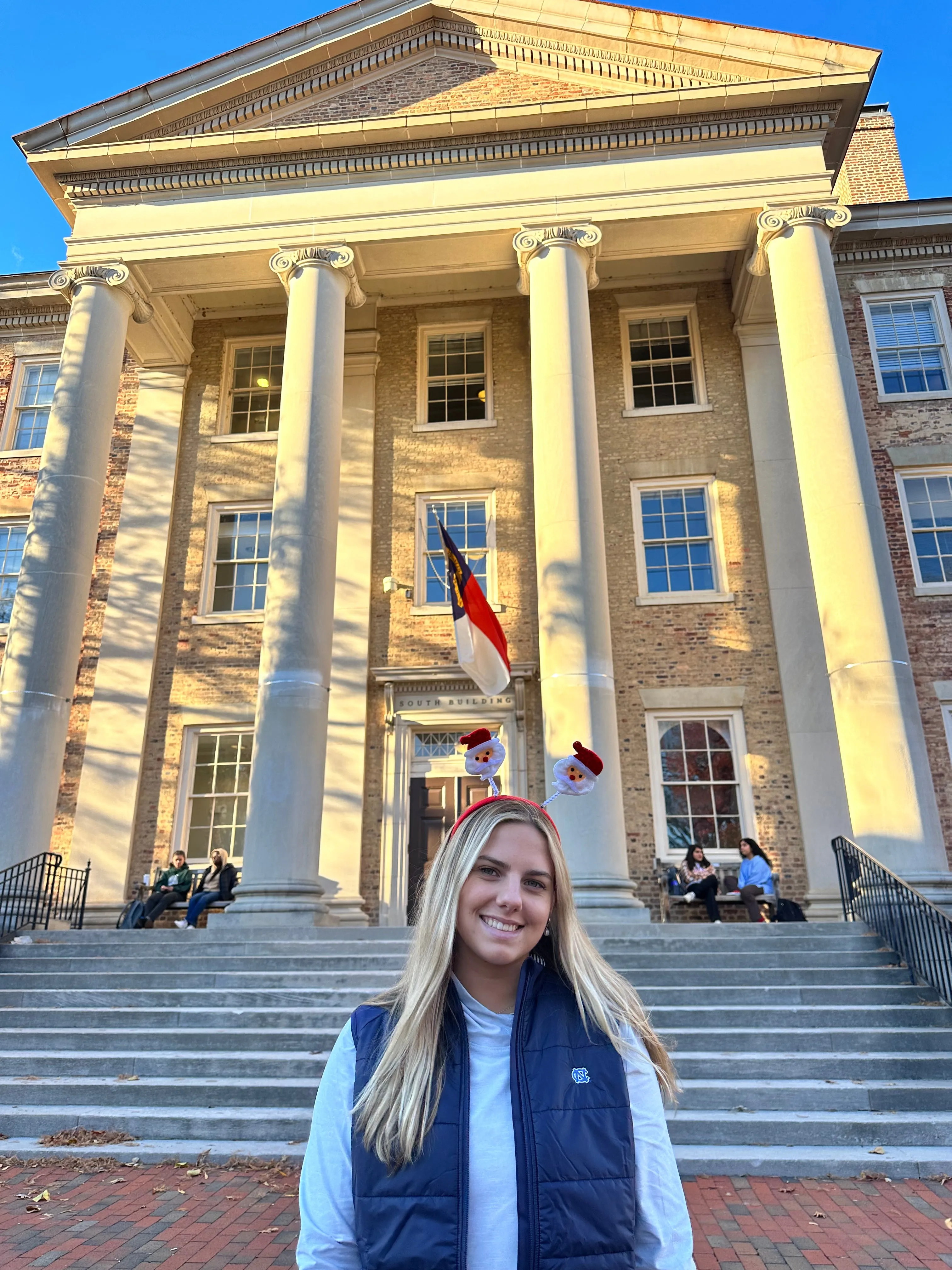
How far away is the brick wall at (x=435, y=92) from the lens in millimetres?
16234

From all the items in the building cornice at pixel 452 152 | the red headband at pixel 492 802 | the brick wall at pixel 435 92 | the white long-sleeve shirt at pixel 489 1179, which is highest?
the brick wall at pixel 435 92

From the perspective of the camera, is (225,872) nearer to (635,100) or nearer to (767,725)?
(767,725)

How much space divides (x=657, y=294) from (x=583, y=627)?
930cm

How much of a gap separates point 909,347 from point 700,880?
11605mm

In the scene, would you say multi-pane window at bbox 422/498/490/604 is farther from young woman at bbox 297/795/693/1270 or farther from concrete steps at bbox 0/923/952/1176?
young woman at bbox 297/795/693/1270

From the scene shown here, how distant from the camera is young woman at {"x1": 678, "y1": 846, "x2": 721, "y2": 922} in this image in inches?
544

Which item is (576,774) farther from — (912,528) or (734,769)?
(912,528)

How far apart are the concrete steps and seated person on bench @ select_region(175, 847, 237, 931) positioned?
296 centimetres

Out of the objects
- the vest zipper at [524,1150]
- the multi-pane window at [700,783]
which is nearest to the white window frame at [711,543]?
the multi-pane window at [700,783]

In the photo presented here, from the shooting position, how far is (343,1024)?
8.85 meters

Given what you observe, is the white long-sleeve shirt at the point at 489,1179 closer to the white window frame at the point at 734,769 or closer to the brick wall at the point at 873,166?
the white window frame at the point at 734,769

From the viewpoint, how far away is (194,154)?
15.9 metres

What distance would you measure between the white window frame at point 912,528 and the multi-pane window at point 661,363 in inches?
166

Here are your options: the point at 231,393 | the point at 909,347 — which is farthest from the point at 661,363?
the point at 231,393
